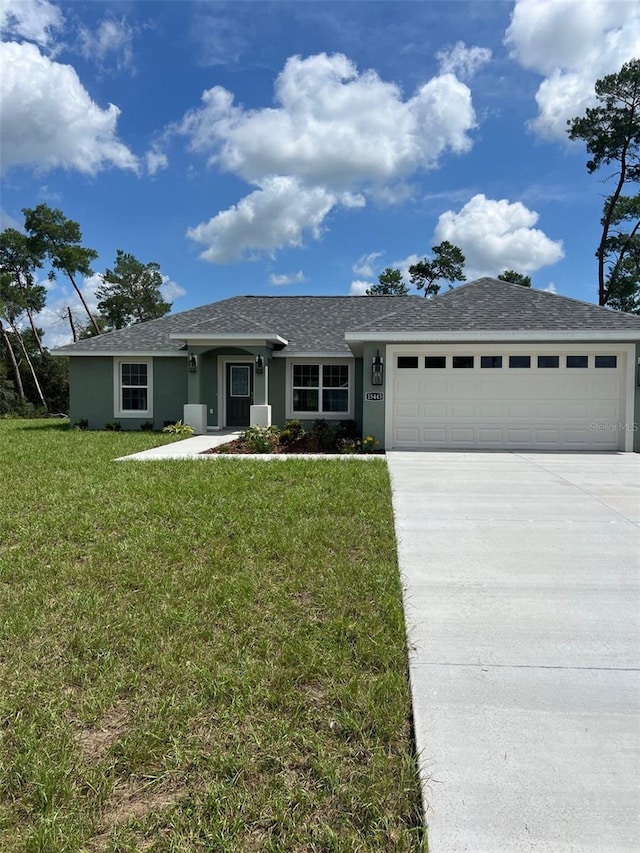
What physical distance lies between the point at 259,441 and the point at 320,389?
184 inches

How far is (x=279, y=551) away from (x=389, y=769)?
8.14ft

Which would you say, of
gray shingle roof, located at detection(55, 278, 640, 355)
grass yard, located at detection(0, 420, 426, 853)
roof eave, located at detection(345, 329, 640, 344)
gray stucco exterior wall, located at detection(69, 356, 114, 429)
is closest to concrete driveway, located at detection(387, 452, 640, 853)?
grass yard, located at detection(0, 420, 426, 853)

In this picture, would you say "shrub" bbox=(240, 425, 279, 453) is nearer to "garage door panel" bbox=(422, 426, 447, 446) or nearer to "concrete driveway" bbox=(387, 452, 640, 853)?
"garage door panel" bbox=(422, 426, 447, 446)

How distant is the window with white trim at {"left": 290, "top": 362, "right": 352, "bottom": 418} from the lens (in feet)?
50.2

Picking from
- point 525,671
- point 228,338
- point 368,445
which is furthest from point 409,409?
point 525,671

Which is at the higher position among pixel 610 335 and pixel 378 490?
pixel 610 335

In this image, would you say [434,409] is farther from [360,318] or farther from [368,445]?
[360,318]

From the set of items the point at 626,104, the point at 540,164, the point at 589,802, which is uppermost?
the point at 626,104

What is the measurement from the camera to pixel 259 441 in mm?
11266

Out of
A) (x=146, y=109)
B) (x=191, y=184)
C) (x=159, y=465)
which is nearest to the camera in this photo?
(x=159, y=465)

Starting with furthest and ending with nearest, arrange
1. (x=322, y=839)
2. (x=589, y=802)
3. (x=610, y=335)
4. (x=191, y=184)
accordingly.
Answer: (x=191, y=184) < (x=610, y=335) < (x=589, y=802) < (x=322, y=839)

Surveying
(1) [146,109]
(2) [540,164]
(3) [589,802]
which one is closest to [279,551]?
(3) [589,802]

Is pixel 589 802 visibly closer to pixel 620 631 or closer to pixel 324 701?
pixel 324 701

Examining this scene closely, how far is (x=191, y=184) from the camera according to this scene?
19422 mm
